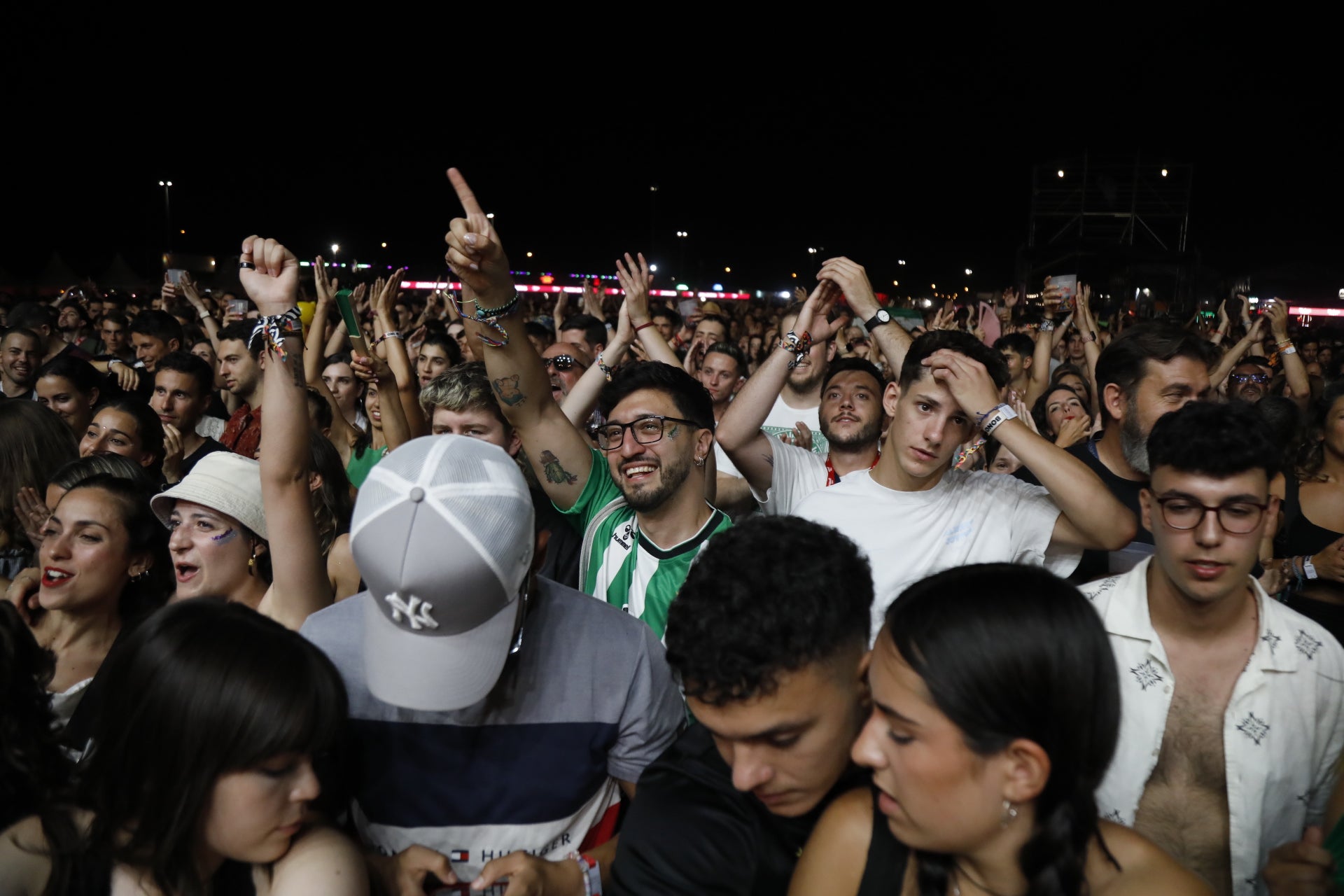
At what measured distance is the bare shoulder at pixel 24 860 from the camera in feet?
6.23

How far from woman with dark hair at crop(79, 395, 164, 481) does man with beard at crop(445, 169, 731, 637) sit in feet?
7.27

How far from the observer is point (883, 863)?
1773mm

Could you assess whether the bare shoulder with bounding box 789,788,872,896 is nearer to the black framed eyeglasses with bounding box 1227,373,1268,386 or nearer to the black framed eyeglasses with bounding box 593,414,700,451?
the black framed eyeglasses with bounding box 593,414,700,451

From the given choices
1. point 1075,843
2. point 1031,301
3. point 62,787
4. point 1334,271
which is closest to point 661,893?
point 1075,843

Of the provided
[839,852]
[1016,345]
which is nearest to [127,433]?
[839,852]

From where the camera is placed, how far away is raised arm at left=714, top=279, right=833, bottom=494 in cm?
404

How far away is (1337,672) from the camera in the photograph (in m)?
2.51

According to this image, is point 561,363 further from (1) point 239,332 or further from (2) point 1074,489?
(2) point 1074,489

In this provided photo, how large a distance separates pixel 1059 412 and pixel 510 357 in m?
3.97

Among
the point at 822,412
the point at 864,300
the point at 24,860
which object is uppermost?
the point at 864,300

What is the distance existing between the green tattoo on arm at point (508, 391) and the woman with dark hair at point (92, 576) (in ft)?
4.21

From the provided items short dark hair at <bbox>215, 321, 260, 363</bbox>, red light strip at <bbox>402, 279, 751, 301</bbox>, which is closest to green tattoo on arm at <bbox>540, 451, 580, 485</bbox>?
short dark hair at <bbox>215, 321, 260, 363</bbox>

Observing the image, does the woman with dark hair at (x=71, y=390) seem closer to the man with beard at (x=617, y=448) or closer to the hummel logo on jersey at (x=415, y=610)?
the man with beard at (x=617, y=448)

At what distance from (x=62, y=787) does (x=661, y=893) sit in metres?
1.37
